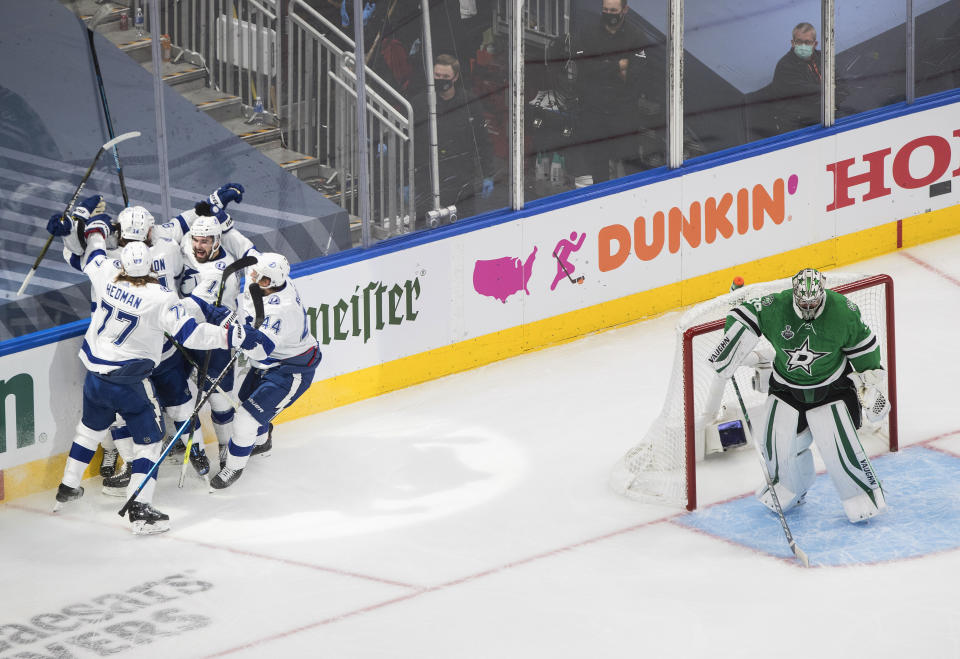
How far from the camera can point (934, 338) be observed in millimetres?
8953

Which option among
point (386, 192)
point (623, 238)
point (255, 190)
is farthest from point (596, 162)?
point (255, 190)

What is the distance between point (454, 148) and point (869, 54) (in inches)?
110

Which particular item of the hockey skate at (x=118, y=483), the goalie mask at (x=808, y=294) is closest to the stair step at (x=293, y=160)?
the hockey skate at (x=118, y=483)

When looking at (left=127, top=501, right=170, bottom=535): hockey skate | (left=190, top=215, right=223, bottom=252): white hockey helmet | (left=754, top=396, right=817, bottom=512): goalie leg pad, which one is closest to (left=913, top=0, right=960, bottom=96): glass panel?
(left=754, top=396, right=817, bottom=512): goalie leg pad

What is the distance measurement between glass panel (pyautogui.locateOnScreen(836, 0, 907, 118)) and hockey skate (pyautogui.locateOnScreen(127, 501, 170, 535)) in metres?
4.88

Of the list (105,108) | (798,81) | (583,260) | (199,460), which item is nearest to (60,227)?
(105,108)

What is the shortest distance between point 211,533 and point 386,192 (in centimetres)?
214

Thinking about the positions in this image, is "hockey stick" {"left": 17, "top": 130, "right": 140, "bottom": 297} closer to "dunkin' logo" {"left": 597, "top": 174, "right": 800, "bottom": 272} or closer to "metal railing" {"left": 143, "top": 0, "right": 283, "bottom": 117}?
"metal railing" {"left": 143, "top": 0, "right": 283, "bottom": 117}

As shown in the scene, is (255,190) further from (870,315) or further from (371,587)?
(870,315)

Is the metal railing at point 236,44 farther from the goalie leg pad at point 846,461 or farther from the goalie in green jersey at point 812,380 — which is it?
the goalie leg pad at point 846,461

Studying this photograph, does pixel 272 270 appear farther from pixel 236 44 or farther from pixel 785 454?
pixel 785 454

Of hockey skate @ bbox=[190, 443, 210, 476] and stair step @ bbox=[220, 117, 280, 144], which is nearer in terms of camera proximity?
hockey skate @ bbox=[190, 443, 210, 476]

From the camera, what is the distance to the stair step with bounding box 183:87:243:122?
26.2 ft

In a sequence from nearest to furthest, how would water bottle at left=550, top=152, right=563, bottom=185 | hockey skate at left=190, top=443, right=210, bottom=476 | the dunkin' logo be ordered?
hockey skate at left=190, top=443, right=210, bottom=476 → water bottle at left=550, top=152, right=563, bottom=185 → the dunkin' logo
